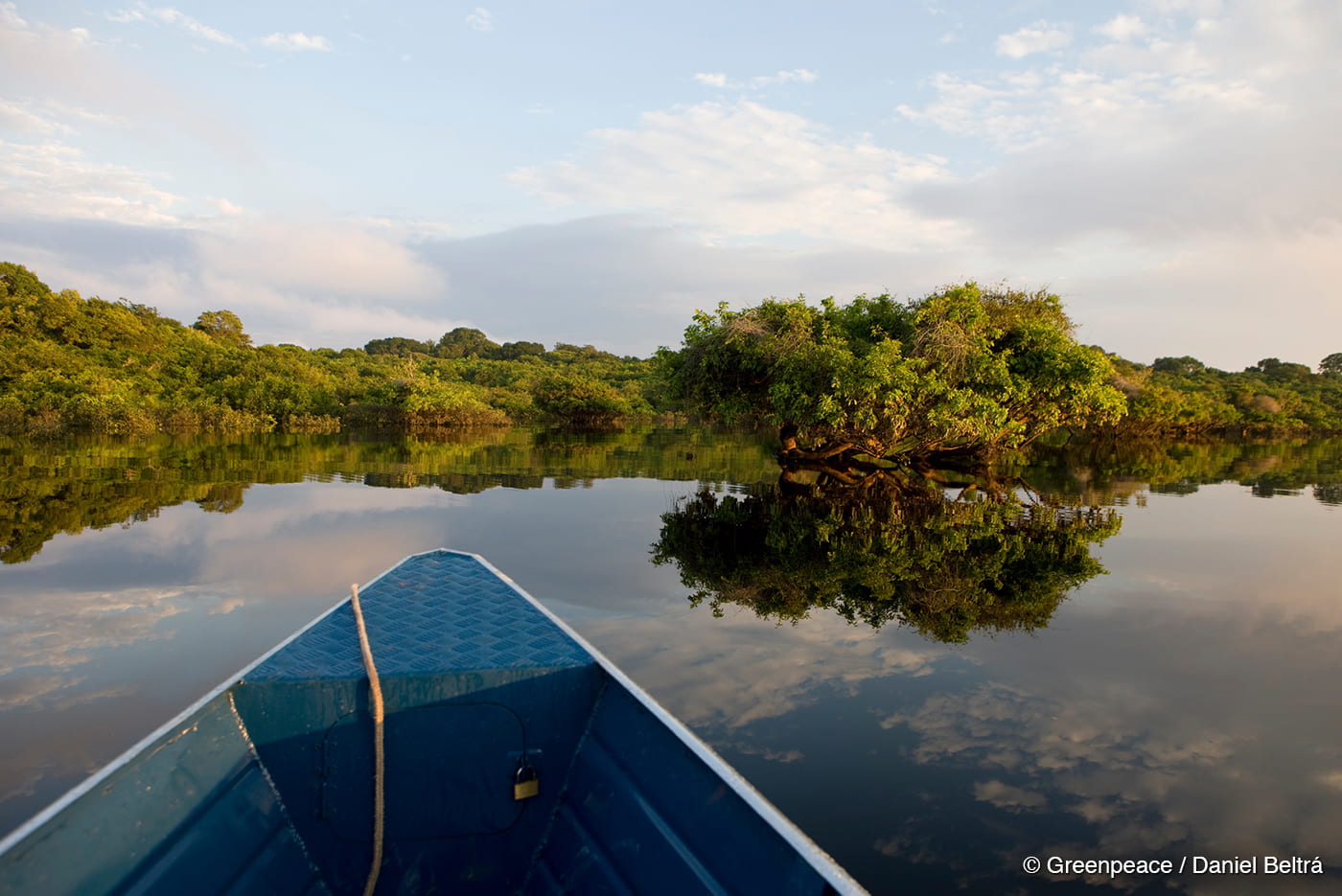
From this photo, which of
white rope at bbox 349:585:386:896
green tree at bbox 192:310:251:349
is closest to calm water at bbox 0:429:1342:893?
white rope at bbox 349:585:386:896

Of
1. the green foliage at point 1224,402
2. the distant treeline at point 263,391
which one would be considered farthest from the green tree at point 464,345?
the green foliage at point 1224,402

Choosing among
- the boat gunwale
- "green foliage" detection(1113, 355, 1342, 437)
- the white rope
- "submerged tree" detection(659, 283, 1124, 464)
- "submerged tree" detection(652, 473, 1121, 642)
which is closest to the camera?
the boat gunwale

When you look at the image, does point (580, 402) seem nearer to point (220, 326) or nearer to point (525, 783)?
point (220, 326)

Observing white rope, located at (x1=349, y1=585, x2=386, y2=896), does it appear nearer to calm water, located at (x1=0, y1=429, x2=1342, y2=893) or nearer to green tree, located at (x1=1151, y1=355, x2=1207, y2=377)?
calm water, located at (x1=0, y1=429, x2=1342, y2=893)

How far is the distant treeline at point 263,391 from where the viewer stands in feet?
103

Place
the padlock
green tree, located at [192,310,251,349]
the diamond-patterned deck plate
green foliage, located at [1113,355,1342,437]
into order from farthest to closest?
green tree, located at [192,310,251,349]
green foliage, located at [1113,355,1342,437]
the diamond-patterned deck plate
the padlock

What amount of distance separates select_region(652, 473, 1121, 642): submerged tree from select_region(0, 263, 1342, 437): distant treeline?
9.13 meters

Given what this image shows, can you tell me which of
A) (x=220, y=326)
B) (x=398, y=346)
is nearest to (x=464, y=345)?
(x=398, y=346)

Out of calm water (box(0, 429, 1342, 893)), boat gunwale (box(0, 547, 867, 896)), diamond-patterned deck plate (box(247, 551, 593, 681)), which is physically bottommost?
calm water (box(0, 429, 1342, 893))

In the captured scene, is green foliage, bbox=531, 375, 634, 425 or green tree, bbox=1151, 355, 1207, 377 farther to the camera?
green tree, bbox=1151, 355, 1207, 377

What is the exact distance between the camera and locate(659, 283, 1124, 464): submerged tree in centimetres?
1573

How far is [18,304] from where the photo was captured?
38562 millimetres

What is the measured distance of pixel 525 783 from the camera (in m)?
2.94

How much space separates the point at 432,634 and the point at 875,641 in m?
3.68
